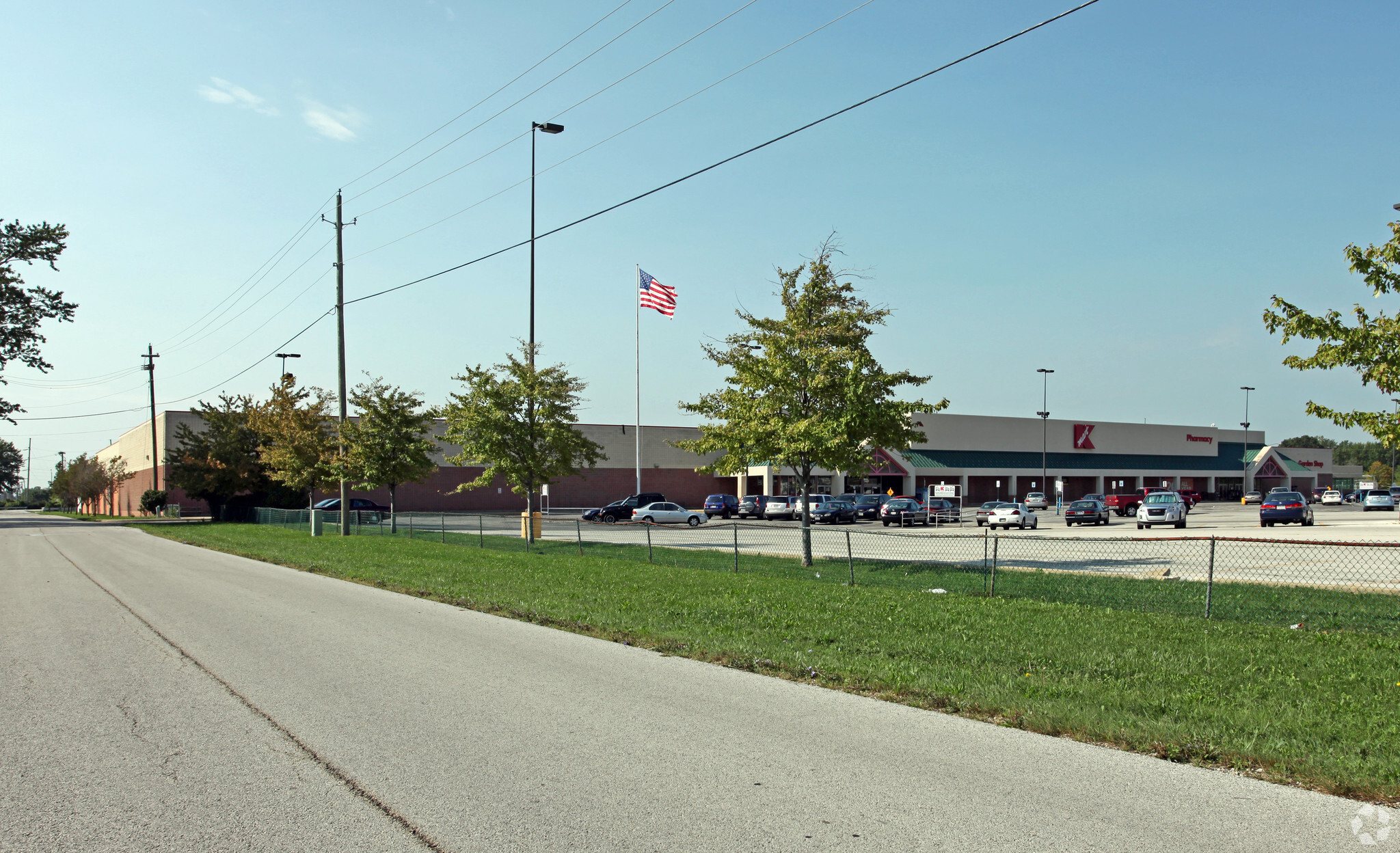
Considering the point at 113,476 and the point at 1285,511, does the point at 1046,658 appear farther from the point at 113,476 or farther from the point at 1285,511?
the point at 113,476

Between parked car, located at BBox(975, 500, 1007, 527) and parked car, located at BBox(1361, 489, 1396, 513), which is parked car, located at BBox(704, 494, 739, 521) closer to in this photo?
parked car, located at BBox(975, 500, 1007, 527)

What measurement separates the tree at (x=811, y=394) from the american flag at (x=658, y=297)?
23.4 m

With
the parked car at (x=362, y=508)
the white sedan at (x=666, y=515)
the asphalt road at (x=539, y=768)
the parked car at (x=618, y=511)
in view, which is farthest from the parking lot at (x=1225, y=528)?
the asphalt road at (x=539, y=768)

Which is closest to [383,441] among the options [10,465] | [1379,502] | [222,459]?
[222,459]

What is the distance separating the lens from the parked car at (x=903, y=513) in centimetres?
4909

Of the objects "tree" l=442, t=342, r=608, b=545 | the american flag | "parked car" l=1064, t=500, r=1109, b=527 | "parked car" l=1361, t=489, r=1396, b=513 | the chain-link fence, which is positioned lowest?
"parked car" l=1361, t=489, r=1396, b=513

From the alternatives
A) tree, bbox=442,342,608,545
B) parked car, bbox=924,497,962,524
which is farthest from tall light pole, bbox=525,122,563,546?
parked car, bbox=924,497,962,524

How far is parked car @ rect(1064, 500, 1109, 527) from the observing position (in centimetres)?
4691

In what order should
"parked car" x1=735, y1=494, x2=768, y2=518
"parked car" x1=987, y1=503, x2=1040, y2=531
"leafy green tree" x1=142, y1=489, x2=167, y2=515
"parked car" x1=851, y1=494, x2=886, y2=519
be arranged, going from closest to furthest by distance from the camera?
"parked car" x1=987, y1=503, x2=1040, y2=531, "parked car" x1=851, y1=494, x2=886, y2=519, "parked car" x1=735, y1=494, x2=768, y2=518, "leafy green tree" x1=142, y1=489, x2=167, y2=515

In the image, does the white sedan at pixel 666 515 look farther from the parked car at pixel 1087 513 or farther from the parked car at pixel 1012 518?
the parked car at pixel 1087 513

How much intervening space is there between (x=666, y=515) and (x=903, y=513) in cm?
1272

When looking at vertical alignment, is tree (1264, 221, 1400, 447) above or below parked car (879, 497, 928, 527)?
above

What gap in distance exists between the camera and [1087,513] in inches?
1849

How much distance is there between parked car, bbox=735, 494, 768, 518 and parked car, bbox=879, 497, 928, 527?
891 cm
